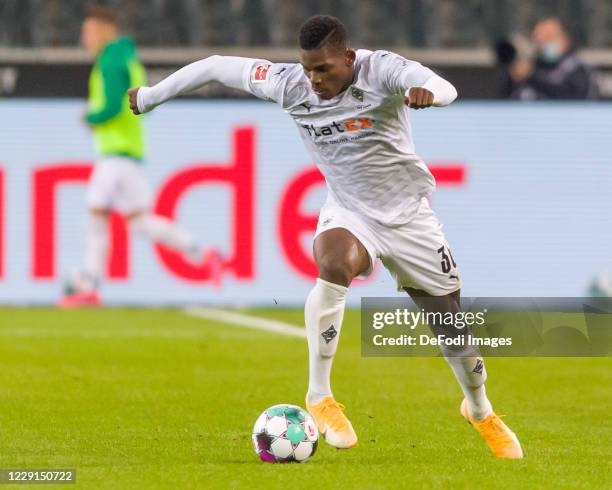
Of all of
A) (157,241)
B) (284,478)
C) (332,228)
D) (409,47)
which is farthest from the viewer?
(409,47)

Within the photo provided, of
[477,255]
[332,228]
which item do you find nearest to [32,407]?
[332,228]

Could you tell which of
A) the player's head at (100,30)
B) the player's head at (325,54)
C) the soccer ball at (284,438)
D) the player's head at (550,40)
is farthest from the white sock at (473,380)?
the player's head at (550,40)

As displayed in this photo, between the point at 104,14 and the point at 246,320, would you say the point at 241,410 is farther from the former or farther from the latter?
the point at 104,14

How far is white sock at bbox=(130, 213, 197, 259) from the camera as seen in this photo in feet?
44.5

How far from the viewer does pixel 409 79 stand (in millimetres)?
6316

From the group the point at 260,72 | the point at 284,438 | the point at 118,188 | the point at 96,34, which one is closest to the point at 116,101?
the point at 96,34

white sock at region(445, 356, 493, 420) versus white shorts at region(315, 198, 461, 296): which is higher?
white shorts at region(315, 198, 461, 296)

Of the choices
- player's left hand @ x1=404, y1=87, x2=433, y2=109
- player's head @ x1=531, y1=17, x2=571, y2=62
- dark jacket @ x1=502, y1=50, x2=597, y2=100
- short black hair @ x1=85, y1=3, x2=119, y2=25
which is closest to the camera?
player's left hand @ x1=404, y1=87, x2=433, y2=109

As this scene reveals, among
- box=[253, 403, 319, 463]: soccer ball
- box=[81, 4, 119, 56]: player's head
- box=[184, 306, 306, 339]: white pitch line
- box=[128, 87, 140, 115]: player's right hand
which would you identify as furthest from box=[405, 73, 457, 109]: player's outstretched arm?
box=[81, 4, 119, 56]: player's head

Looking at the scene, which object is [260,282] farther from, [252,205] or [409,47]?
[409,47]

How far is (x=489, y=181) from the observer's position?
1395cm

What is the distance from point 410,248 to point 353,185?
1.24ft

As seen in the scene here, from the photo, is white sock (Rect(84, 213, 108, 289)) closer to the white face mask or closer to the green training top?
the green training top

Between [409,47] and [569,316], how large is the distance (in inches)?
228
